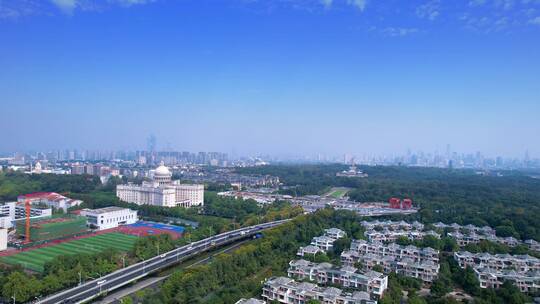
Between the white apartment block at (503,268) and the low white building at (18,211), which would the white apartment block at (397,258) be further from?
the low white building at (18,211)

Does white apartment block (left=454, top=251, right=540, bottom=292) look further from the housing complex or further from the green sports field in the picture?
the green sports field

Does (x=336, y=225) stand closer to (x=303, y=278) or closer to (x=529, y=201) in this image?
(x=303, y=278)

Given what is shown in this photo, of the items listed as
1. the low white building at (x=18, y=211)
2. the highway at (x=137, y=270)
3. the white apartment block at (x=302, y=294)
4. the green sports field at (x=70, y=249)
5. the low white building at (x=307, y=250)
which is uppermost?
the low white building at (x=18, y=211)

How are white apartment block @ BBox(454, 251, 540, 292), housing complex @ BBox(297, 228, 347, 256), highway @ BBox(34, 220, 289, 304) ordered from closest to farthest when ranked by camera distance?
1. highway @ BBox(34, 220, 289, 304)
2. white apartment block @ BBox(454, 251, 540, 292)
3. housing complex @ BBox(297, 228, 347, 256)

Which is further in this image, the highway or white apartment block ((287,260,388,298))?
white apartment block ((287,260,388,298))

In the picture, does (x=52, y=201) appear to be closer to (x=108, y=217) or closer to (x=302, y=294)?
(x=108, y=217)

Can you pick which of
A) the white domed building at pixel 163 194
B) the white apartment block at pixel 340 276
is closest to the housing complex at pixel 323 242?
the white apartment block at pixel 340 276

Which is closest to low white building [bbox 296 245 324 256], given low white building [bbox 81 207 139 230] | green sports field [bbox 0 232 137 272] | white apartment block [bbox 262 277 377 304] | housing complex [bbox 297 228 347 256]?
housing complex [bbox 297 228 347 256]
